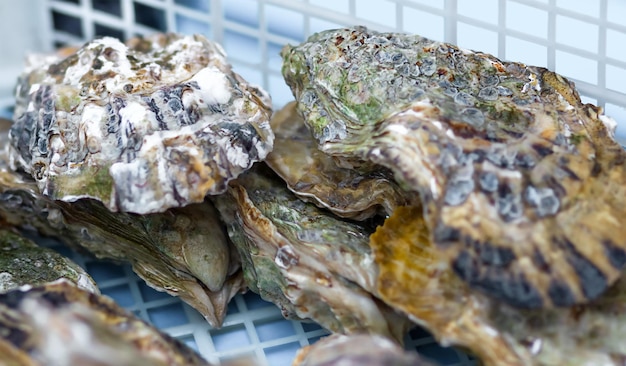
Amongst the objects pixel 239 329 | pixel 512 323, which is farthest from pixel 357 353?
pixel 239 329

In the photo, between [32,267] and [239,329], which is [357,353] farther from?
[32,267]

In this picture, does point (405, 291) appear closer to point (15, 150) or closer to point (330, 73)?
point (330, 73)

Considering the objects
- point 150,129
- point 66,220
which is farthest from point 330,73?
point 66,220

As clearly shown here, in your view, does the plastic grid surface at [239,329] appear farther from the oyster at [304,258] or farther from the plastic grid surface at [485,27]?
the plastic grid surface at [485,27]

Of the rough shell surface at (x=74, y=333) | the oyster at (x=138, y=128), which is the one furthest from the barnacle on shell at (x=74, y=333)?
the oyster at (x=138, y=128)

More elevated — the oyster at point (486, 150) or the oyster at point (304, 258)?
the oyster at point (486, 150)
